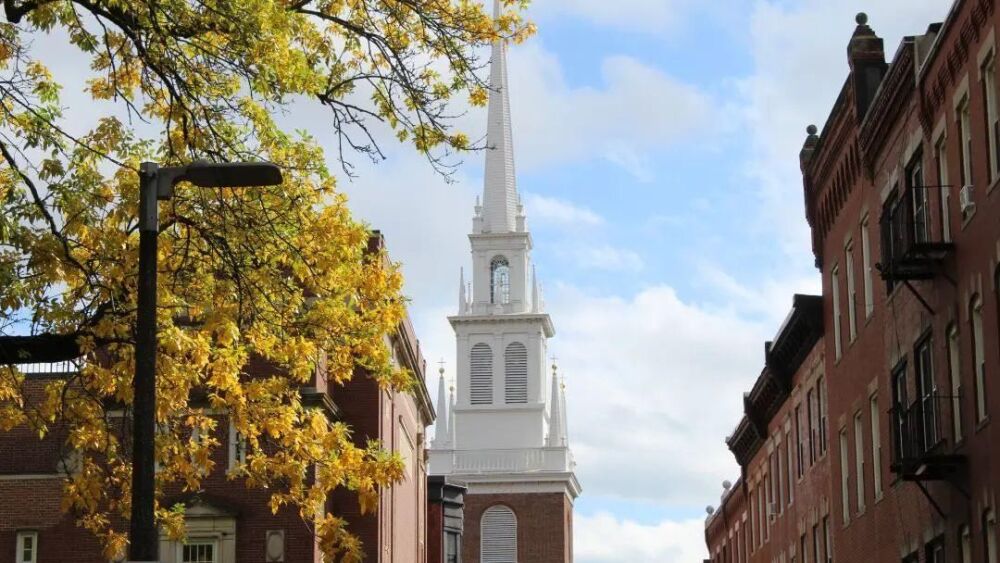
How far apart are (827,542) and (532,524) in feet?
224

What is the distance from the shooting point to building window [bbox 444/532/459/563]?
73.2 m

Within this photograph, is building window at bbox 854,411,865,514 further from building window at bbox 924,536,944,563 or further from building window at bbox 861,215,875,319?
building window at bbox 924,536,944,563

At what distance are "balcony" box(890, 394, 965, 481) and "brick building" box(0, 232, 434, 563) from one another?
604 inches

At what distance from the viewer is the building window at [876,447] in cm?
3488

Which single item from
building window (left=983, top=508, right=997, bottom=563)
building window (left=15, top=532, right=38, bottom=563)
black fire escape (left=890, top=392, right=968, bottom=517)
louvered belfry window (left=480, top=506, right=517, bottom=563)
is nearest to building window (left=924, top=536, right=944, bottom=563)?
black fire escape (left=890, top=392, right=968, bottom=517)

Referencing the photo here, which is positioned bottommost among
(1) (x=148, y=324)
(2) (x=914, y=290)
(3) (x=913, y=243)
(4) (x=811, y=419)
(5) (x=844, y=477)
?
(1) (x=148, y=324)

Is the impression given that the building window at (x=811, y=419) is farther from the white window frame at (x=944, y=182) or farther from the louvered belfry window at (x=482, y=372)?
the louvered belfry window at (x=482, y=372)

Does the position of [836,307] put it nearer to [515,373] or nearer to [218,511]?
[218,511]

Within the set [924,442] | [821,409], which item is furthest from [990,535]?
[821,409]

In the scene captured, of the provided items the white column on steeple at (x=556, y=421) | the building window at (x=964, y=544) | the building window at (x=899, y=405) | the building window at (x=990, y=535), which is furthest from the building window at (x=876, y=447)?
the white column on steeple at (x=556, y=421)

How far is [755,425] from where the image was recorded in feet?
180

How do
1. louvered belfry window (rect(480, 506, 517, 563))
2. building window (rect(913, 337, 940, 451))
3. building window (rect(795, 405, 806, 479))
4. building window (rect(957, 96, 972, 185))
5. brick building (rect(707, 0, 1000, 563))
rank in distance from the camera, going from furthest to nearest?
1. louvered belfry window (rect(480, 506, 517, 563))
2. building window (rect(795, 405, 806, 479))
3. building window (rect(913, 337, 940, 451))
4. building window (rect(957, 96, 972, 185))
5. brick building (rect(707, 0, 1000, 563))

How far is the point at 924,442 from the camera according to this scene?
97.9ft

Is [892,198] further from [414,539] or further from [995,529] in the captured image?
[414,539]
